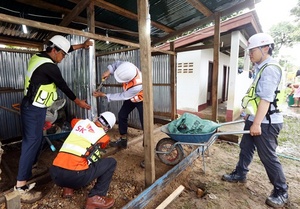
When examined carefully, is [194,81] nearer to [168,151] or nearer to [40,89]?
[168,151]

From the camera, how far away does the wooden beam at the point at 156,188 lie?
6.37ft

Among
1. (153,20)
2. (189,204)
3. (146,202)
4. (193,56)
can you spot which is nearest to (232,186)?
(189,204)

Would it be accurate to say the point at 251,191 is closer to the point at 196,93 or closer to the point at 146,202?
the point at 146,202

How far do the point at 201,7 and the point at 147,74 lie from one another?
2818 mm

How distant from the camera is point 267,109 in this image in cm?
202

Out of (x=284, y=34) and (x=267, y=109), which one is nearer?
(x=267, y=109)

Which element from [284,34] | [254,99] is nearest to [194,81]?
[254,99]

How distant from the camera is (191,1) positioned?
352 centimetres

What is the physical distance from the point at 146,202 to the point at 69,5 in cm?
367

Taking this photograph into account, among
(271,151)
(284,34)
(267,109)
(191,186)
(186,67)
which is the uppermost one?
(284,34)

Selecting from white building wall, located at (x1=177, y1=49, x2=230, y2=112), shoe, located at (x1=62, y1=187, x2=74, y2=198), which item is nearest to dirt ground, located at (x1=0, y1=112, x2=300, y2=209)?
shoe, located at (x1=62, y1=187, x2=74, y2=198)

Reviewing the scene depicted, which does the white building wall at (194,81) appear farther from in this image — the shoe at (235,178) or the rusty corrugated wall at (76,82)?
the shoe at (235,178)

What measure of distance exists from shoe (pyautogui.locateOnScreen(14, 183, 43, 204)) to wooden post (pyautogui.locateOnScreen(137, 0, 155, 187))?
56.6 inches

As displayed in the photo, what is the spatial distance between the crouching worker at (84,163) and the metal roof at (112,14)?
1.64 meters
